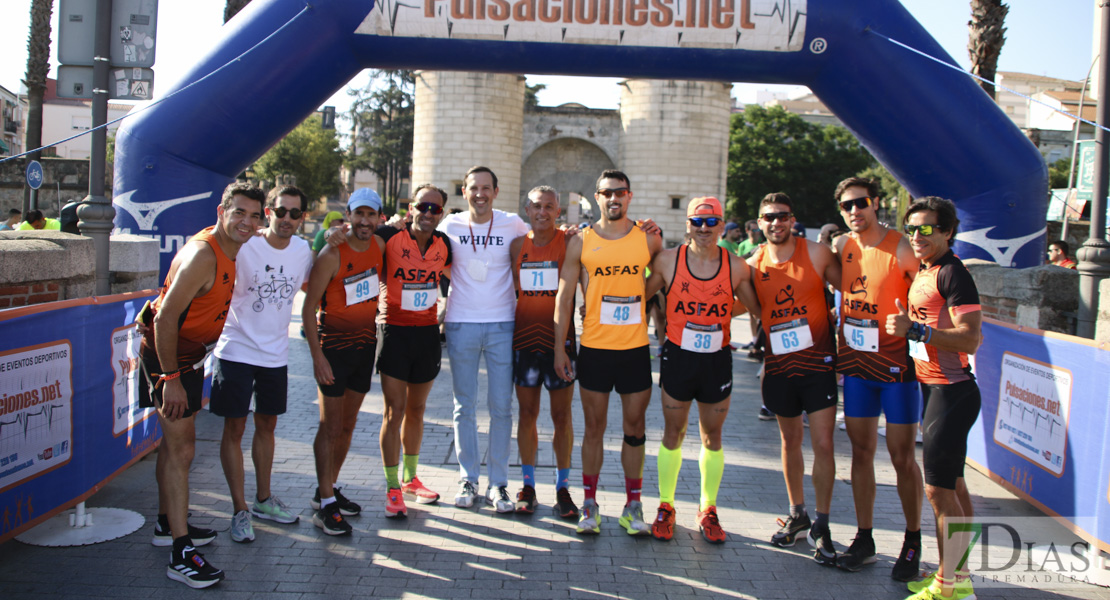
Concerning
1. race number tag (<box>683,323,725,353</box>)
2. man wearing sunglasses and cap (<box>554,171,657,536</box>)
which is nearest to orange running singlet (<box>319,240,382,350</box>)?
man wearing sunglasses and cap (<box>554,171,657,536</box>)

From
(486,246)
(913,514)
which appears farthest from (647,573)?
(486,246)

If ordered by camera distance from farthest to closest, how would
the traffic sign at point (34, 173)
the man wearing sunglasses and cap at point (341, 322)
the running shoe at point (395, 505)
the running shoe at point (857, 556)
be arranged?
the traffic sign at point (34, 173) < the running shoe at point (395, 505) < the man wearing sunglasses and cap at point (341, 322) < the running shoe at point (857, 556)

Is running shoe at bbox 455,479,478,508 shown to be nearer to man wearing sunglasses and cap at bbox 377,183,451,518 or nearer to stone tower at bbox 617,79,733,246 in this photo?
man wearing sunglasses and cap at bbox 377,183,451,518

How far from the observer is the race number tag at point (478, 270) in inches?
187

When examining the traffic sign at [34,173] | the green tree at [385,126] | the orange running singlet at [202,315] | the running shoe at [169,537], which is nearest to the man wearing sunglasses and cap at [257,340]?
the running shoe at [169,537]

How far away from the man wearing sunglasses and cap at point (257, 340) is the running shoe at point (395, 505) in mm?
785

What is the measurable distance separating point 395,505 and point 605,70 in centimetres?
512

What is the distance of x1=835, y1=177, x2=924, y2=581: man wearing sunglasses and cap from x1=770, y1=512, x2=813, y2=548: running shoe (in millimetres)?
333

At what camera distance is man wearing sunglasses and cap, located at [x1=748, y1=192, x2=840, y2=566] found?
13.8 ft

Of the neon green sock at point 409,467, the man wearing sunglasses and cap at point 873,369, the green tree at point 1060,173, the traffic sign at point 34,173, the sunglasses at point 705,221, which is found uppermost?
the green tree at point 1060,173

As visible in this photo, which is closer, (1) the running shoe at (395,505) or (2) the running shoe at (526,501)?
(1) the running shoe at (395,505)

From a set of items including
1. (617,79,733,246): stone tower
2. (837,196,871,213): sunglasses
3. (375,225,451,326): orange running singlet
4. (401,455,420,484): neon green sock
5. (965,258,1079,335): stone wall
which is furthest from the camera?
(617,79,733,246): stone tower

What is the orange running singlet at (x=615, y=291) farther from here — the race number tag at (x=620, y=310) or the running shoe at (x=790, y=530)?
the running shoe at (x=790, y=530)

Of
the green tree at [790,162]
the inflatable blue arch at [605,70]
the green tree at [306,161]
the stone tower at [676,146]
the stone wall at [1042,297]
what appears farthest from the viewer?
the green tree at [790,162]
